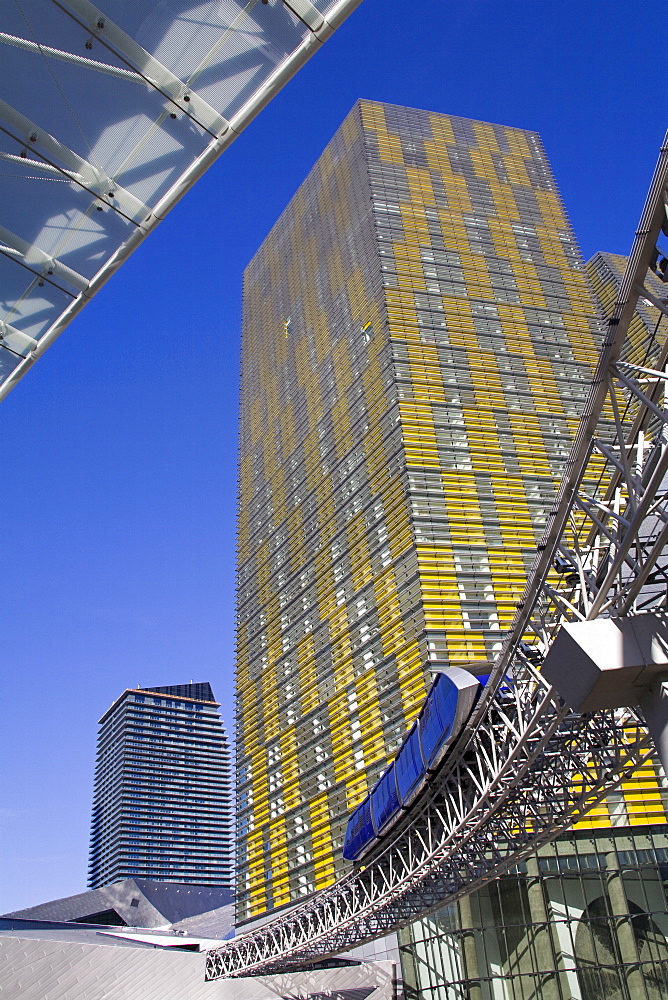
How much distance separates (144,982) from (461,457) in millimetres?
37622

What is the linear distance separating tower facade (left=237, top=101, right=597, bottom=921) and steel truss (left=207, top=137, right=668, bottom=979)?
1546 cm

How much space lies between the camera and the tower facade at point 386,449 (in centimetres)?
4991

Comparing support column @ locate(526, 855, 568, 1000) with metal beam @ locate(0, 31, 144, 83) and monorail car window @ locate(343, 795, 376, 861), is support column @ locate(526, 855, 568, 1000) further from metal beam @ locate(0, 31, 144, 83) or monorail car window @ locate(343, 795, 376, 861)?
metal beam @ locate(0, 31, 144, 83)

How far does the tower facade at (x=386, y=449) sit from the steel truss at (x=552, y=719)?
1546 cm

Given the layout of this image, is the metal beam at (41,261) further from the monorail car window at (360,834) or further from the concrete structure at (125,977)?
the concrete structure at (125,977)

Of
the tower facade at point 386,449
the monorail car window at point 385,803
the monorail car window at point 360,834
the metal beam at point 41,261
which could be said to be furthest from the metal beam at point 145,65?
the tower facade at point 386,449

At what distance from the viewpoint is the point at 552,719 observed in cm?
1762

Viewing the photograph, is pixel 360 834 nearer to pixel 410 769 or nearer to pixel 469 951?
pixel 410 769

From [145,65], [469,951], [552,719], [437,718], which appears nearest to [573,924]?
[469,951]

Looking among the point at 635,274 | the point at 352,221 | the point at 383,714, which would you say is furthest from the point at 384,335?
the point at 635,274

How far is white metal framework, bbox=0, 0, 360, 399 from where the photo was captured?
7.10m

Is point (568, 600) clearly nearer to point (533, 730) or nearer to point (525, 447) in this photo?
point (533, 730)

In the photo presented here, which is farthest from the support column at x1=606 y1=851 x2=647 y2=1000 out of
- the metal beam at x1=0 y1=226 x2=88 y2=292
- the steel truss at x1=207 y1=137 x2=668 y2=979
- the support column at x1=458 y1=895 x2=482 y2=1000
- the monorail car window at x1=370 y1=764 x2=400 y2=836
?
the metal beam at x1=0 y1=226 x2=88 y2=292

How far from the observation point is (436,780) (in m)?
22.5
